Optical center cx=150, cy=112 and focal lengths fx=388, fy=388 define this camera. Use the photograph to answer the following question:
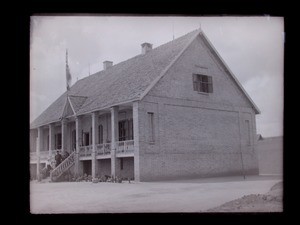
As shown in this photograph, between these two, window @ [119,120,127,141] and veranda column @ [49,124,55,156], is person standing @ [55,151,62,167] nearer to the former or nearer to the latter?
veranda column @ [49,124,55,156]

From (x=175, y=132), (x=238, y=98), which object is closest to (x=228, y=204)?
(x=175, y=132)

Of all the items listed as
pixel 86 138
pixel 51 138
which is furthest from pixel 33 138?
pixel 86 138

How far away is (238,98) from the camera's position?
20.0 meters

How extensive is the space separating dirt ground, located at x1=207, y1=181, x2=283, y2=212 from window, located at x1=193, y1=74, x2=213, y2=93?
820 cm

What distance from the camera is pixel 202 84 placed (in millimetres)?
20031

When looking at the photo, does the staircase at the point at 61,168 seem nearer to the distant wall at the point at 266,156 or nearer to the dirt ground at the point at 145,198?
the dirt ground at the point at 145,198

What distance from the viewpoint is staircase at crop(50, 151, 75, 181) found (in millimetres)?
18955

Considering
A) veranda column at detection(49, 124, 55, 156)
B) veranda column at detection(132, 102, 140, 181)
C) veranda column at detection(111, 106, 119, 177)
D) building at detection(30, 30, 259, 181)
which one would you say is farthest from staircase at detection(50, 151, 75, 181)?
veranda column at detection(132, 102, 140, 181)

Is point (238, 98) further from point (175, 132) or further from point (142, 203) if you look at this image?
point (142, 203)

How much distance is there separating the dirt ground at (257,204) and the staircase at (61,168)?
963cm

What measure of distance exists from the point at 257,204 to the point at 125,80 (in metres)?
10.5

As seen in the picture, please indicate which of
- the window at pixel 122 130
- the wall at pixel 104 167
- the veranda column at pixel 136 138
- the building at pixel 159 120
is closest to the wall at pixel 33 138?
the building at pixel 159 120

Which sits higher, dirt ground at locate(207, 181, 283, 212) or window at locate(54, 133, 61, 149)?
window at locate(54, 133, 61, 149)
